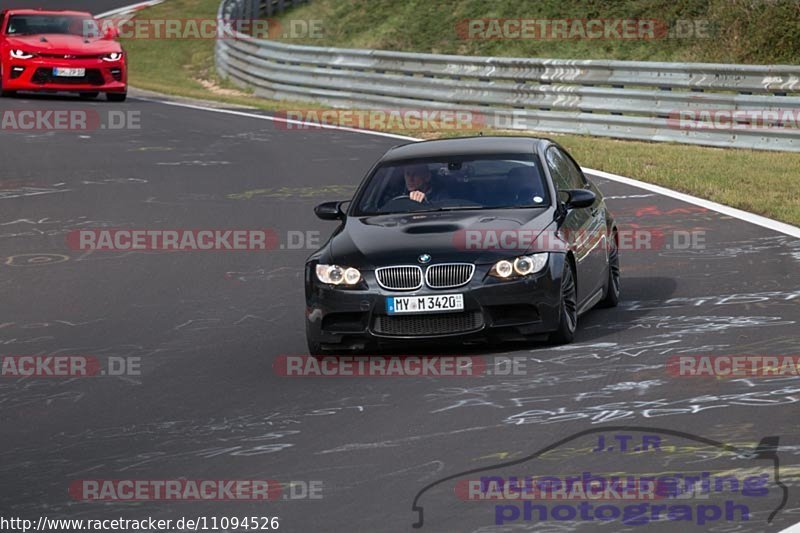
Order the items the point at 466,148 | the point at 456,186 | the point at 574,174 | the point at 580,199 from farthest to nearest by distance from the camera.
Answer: the point at 574,174 < the point at 466,148 < the point at 456,186 < the point at 580,199

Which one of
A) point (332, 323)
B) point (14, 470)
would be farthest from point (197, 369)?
point (14, 470)

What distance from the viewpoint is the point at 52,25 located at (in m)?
31.0

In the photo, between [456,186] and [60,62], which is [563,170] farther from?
[60,62]

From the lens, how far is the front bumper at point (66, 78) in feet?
96.1

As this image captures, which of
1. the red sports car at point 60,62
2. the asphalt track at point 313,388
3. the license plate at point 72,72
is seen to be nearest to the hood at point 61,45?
the red sports car at point 60,62

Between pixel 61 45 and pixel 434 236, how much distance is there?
800 inches

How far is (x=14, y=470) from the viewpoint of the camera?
25.9 ft

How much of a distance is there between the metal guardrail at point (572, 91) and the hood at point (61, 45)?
403 cm

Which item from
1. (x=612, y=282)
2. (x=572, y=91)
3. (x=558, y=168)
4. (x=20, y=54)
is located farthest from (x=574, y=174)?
(x=20, y=54)

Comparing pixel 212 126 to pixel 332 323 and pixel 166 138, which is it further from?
pixel 332 323

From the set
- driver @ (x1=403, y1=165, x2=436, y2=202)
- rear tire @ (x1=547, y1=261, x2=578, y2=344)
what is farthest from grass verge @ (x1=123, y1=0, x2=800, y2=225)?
rear tire @ (x1=547, y1=261, x2=578, y2=344)

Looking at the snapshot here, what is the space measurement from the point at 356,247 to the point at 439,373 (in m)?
1.23

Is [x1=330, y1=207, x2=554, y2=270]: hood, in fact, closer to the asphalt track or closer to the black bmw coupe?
the black bmw coupe

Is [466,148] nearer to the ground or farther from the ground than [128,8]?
farther from the ground
